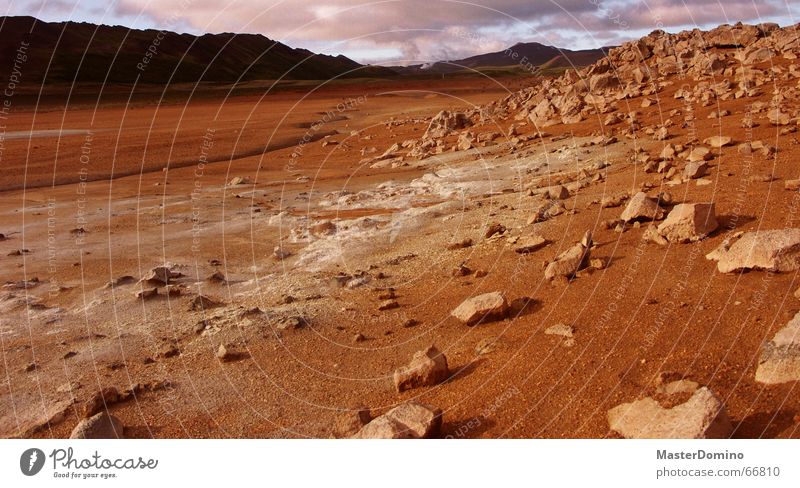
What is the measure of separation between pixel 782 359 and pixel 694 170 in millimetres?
6611

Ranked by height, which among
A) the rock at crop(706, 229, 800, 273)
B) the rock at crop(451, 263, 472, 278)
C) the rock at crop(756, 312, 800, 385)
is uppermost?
the rock at crop(706, 229, 800, 273)

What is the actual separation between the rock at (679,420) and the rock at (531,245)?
4856mm

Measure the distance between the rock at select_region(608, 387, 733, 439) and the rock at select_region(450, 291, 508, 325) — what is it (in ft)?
9.03

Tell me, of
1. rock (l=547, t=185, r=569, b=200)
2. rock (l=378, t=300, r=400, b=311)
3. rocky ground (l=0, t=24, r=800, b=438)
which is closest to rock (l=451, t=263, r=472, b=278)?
rocky ground (l=0, t=24, r=800, b=438)

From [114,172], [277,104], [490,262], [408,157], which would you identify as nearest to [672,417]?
[490,262]

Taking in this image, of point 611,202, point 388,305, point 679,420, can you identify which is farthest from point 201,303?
point 679,420

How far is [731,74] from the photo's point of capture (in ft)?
67.5

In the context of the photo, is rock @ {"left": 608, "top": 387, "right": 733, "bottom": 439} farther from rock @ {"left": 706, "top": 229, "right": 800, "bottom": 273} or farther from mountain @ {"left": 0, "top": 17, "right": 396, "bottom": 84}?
mountain @ {"left": 0, "top": 17, "right": 396, "bottom": 84}

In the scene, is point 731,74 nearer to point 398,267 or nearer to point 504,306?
point 398,267

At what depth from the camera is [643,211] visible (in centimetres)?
977

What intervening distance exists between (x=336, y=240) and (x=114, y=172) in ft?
43.1

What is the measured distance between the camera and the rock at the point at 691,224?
341 inches

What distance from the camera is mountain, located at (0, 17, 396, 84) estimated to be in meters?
59.2

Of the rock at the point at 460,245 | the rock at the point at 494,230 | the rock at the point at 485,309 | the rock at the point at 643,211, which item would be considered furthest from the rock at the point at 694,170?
the rock at the point at 485,309
